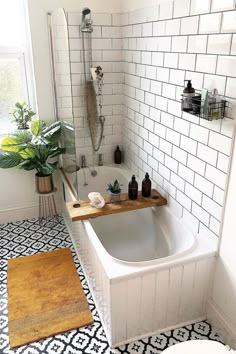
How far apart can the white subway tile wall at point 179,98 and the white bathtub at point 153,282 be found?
0.17 m

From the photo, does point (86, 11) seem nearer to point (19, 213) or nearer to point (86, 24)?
point (86, 24)

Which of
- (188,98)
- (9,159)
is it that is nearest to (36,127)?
(9,159)

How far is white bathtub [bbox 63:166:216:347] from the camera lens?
1753 millimetres

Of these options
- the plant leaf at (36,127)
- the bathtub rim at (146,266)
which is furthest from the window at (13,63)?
the bathtub rim at (146,266)

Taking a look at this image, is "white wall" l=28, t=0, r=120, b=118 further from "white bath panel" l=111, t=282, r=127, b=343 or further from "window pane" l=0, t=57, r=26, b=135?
"white bath panel" l=111, t=282, r=127, b=343

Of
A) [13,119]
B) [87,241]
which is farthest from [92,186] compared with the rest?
[13,119]

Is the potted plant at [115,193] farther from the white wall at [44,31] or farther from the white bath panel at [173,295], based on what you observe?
the white wall at [44,31]

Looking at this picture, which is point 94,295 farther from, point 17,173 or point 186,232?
point 17,173

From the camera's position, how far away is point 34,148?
9.04ft

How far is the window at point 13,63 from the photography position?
2736 mm

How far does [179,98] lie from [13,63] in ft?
5.65

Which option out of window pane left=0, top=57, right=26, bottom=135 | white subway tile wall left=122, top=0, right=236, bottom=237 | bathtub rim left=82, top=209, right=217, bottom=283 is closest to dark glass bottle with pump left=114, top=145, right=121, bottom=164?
white subway tile wall left=122, top=0, right=236, bottom=237

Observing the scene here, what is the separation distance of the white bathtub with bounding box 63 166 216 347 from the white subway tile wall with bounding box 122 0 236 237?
167mm

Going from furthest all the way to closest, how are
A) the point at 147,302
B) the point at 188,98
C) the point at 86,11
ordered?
the point at 86,11
the point at 147,302
the point at 188,98
